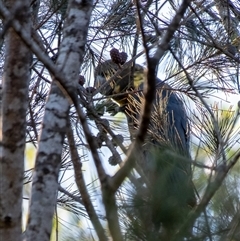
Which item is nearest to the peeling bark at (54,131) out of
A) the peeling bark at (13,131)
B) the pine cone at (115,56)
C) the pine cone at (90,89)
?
the peeling bark at (13,131)

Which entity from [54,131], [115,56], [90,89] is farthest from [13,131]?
[115,56]

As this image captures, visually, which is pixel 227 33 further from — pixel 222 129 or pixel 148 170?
pixel 148 170

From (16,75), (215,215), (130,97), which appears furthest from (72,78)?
(130,97)

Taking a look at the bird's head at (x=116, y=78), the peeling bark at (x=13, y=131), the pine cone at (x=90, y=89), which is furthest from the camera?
the bird's head at (x=116, y=78)

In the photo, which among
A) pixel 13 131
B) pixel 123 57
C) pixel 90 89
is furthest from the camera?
pixel 123 57

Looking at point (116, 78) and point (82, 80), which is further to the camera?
point (116, 78)

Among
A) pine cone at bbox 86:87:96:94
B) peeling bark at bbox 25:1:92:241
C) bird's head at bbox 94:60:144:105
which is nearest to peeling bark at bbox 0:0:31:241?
peeling bark at bbox 25:1:92:241

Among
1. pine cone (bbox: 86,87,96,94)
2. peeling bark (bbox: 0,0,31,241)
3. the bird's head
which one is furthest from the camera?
the bird's head

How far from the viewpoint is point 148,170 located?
1.31m

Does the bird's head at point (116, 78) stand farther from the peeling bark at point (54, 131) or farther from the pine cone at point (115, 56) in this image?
the peeling bark at point (54, 131)

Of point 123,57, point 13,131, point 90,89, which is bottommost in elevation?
point 13,131

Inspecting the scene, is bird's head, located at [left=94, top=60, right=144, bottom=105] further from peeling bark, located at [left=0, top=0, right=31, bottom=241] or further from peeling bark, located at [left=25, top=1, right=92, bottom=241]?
peeling bark, located at [left=0, top=0, right=31, bottom=241]

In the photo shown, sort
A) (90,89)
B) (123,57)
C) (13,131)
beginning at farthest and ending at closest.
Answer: (123,57) < (90,89) < (13,131)

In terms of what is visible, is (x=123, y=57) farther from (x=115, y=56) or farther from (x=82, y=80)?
(x=82, y=80)
